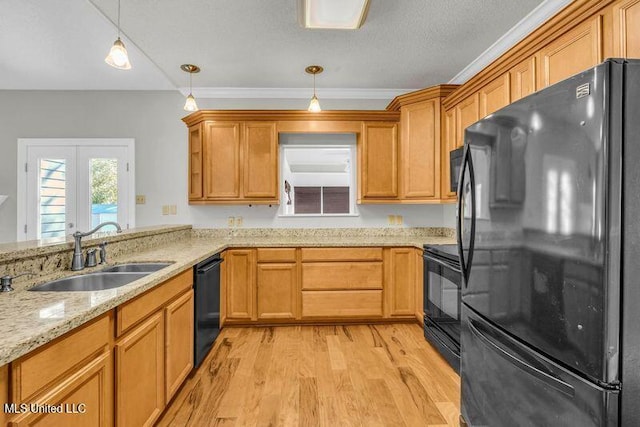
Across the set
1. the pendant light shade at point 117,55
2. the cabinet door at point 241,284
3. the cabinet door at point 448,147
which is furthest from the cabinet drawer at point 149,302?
the cabinet door at point 448,147

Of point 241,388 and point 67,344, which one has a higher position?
point 67,344

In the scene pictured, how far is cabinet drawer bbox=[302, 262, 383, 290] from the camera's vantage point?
3189mm

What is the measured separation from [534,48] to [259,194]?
265 cm

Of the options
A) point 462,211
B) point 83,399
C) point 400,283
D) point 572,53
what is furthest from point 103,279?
point 572,53

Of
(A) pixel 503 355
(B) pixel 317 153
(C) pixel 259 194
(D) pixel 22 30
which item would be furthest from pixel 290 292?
(D) pixel 22 30

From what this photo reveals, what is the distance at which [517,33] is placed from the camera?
2.52m

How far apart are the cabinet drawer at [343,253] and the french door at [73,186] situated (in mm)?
2405

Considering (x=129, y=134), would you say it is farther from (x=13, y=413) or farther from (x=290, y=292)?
(x=13, y=413)

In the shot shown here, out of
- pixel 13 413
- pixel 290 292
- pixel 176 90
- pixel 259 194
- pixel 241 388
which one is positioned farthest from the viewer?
pixel 176 90

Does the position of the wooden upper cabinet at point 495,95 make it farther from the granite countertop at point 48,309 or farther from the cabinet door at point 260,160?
the granite countertop at point 48,309

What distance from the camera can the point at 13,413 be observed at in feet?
2.73

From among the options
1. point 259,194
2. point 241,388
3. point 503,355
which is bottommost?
point 241,388

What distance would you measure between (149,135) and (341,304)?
10.1ft

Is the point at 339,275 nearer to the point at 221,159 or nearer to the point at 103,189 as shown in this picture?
the point at 221,159
